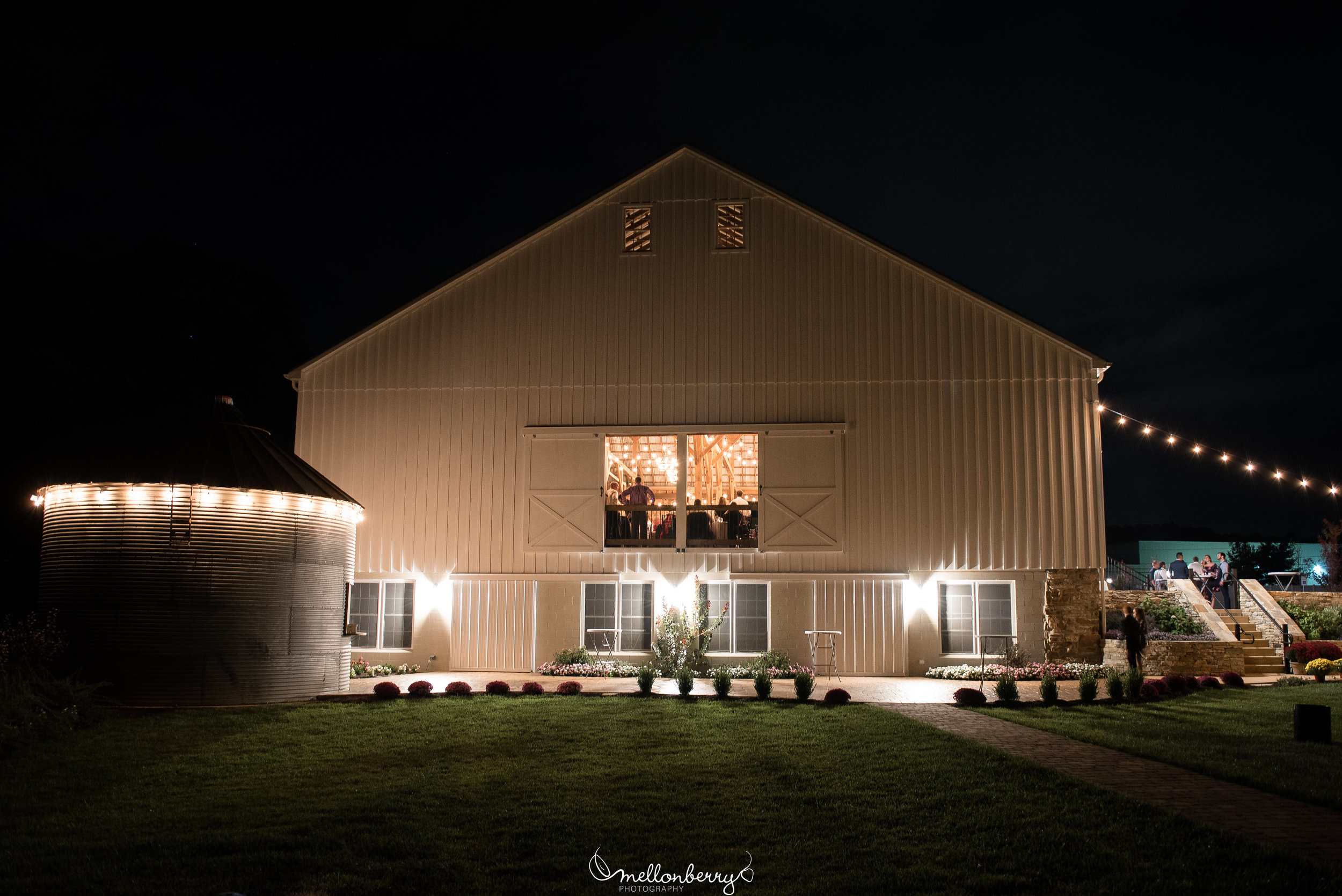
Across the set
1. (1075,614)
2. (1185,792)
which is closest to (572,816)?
(1185,792)

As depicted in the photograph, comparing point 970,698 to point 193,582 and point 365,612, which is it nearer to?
point 193,582

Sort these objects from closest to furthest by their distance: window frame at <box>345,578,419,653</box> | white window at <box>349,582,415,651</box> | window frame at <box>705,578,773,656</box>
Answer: window frame at <box>705,578,773,656</box> < window frame at <box>345,578,419,653</box> < white window at <box>349,582,415,651</box>

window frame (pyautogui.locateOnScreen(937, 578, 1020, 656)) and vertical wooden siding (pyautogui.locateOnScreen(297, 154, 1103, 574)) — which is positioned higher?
vertical wooden siding (pyautogui.locateOnScreen(297, 154, 1103, 574))

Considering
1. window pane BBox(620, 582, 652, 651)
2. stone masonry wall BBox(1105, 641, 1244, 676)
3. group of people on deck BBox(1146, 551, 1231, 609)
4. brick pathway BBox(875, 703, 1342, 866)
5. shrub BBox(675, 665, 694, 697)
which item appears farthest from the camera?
group of people on deck BBox(1146, 551, 1231, 609)

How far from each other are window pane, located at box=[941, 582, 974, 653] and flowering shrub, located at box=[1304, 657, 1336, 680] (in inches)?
237

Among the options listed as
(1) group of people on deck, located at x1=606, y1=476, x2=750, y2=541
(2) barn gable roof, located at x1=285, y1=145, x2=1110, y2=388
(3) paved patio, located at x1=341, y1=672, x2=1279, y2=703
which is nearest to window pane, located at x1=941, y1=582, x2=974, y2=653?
(3) paved patio, located at x1=341, y1=672, x2=1279, y2=703

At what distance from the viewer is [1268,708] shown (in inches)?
531

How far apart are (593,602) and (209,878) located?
524 inches

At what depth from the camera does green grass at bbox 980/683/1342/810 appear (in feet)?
29.2

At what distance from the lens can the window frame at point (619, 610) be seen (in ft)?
63.2

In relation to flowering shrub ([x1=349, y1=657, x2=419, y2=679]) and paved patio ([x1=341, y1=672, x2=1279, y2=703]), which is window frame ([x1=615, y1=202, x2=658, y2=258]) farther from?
flowering shrub ([x1=349, y1=657, x2=419, y2=679])

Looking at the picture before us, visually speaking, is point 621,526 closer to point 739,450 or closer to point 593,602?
point 593,602

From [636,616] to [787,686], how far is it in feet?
13.8

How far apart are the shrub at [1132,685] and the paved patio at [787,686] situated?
78 cm
